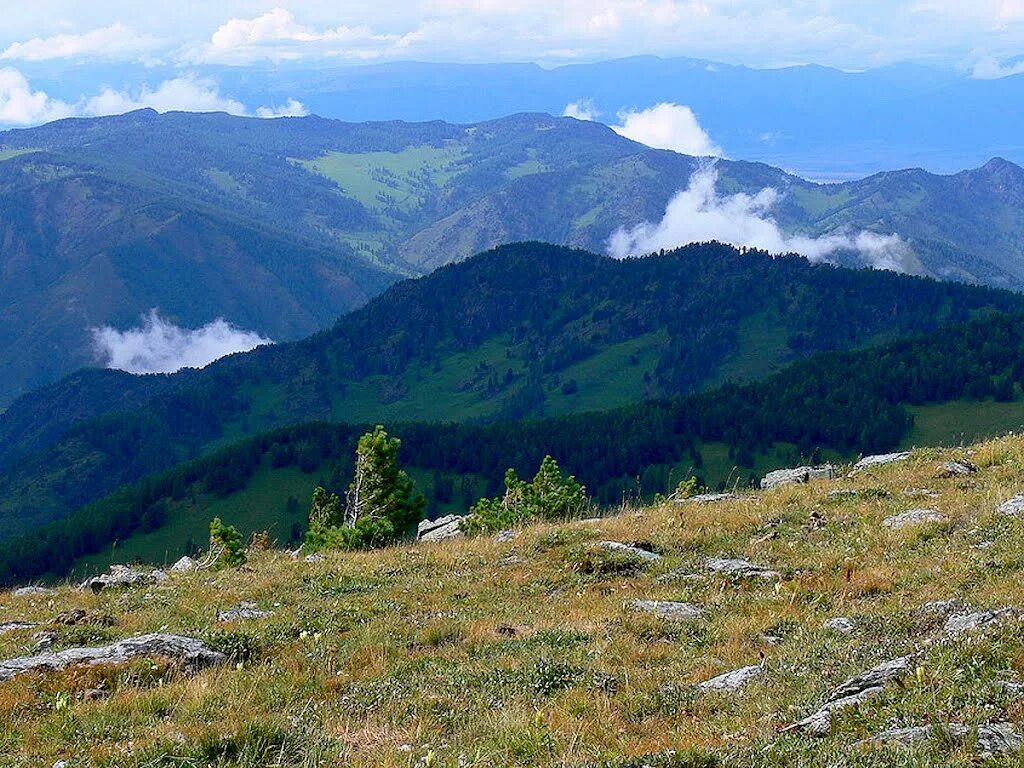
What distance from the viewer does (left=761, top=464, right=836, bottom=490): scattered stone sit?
103 feet

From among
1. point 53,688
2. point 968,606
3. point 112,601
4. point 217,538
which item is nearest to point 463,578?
point 112,601

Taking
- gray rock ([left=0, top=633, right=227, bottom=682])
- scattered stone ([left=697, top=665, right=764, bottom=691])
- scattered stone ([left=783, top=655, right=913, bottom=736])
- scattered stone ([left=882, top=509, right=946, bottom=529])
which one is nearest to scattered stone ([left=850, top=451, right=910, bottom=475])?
scattered stone ([left=882, top=509, right=946, bottom=529])

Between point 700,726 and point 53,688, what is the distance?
9341 mm

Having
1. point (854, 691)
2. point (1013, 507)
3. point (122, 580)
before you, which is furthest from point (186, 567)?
point (1013, 507)

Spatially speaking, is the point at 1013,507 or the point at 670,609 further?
the point at 1013,507

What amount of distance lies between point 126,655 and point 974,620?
43.5 ft

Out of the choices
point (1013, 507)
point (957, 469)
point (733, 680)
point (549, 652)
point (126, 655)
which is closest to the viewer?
point (733, 680)

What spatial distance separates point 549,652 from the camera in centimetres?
1370

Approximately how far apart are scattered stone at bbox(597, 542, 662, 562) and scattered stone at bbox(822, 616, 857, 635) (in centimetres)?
619

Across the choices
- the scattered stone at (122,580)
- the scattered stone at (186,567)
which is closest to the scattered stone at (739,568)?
the scattered stone at (122,580)

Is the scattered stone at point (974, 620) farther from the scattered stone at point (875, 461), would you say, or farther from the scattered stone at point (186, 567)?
the scattered stone at point (186, 567)

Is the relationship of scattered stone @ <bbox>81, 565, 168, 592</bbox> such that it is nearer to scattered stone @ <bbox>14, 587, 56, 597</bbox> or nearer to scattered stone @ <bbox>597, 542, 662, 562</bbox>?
scattered stone @ <bbox>14, 587, 56, 597</bbox>

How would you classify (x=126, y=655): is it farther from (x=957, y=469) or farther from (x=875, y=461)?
(x=875, y=461)

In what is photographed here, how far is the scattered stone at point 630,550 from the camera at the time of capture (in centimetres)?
2011
